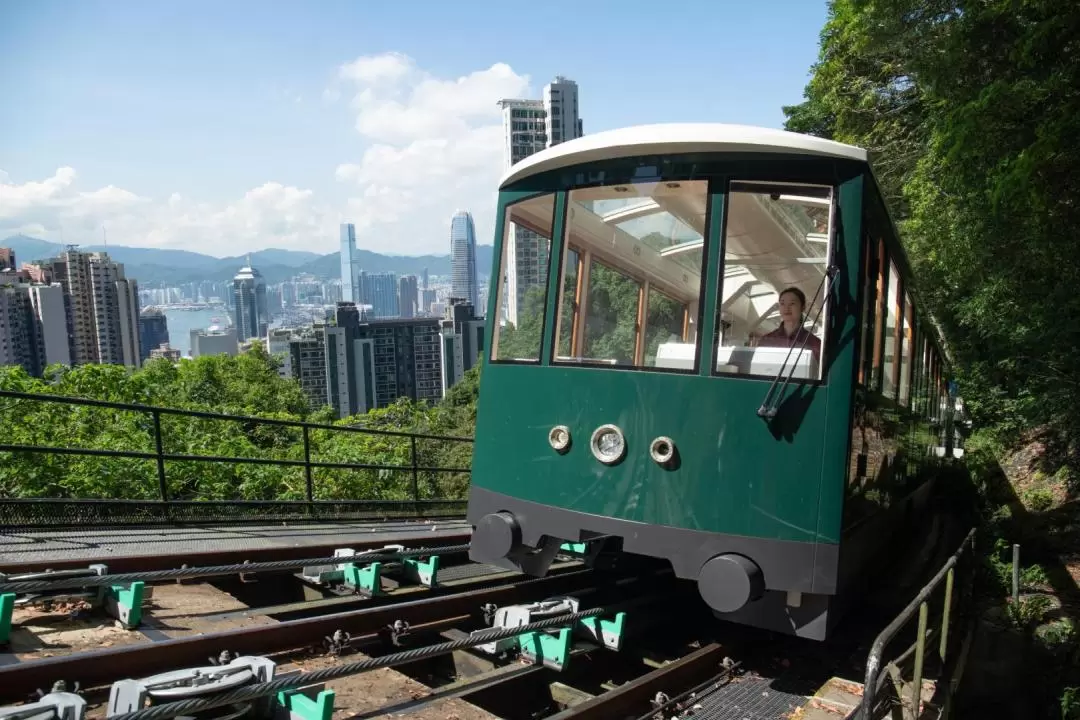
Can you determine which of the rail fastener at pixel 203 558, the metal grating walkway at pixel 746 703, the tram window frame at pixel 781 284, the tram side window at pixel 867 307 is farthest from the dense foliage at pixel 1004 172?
the rail fastener at pixel 203 558

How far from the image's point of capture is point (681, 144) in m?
4.88

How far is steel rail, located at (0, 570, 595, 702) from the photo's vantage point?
355 cm

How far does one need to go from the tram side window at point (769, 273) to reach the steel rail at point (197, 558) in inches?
144

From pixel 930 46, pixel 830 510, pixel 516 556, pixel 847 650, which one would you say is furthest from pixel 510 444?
pixel 930 46

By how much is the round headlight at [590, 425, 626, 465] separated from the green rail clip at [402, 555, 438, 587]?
181 cm

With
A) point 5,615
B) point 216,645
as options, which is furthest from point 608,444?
point 5,615

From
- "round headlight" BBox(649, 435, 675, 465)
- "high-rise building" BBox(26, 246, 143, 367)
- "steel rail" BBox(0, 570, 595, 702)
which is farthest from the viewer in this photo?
"high-rise building" BBox(26, 246, 143, 367)

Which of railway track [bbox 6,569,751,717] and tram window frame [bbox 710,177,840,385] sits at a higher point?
tram window frame [bbox 710,177,840,385]

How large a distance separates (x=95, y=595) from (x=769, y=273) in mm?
4389

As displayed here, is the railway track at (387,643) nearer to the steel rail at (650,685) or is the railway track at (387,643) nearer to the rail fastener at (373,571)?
the steel rail at (650,685)

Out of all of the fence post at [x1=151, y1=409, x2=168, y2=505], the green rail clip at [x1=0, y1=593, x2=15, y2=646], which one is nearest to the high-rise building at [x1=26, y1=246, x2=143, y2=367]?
the fence post at [x1=151, y1=409, x2=168, y2=505]

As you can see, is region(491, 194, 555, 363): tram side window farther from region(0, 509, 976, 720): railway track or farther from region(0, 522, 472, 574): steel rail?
region(0, 522, 472, 574): steel rail

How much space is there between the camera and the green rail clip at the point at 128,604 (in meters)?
4.43

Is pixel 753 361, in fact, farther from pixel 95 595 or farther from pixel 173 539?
pixel 173 539
